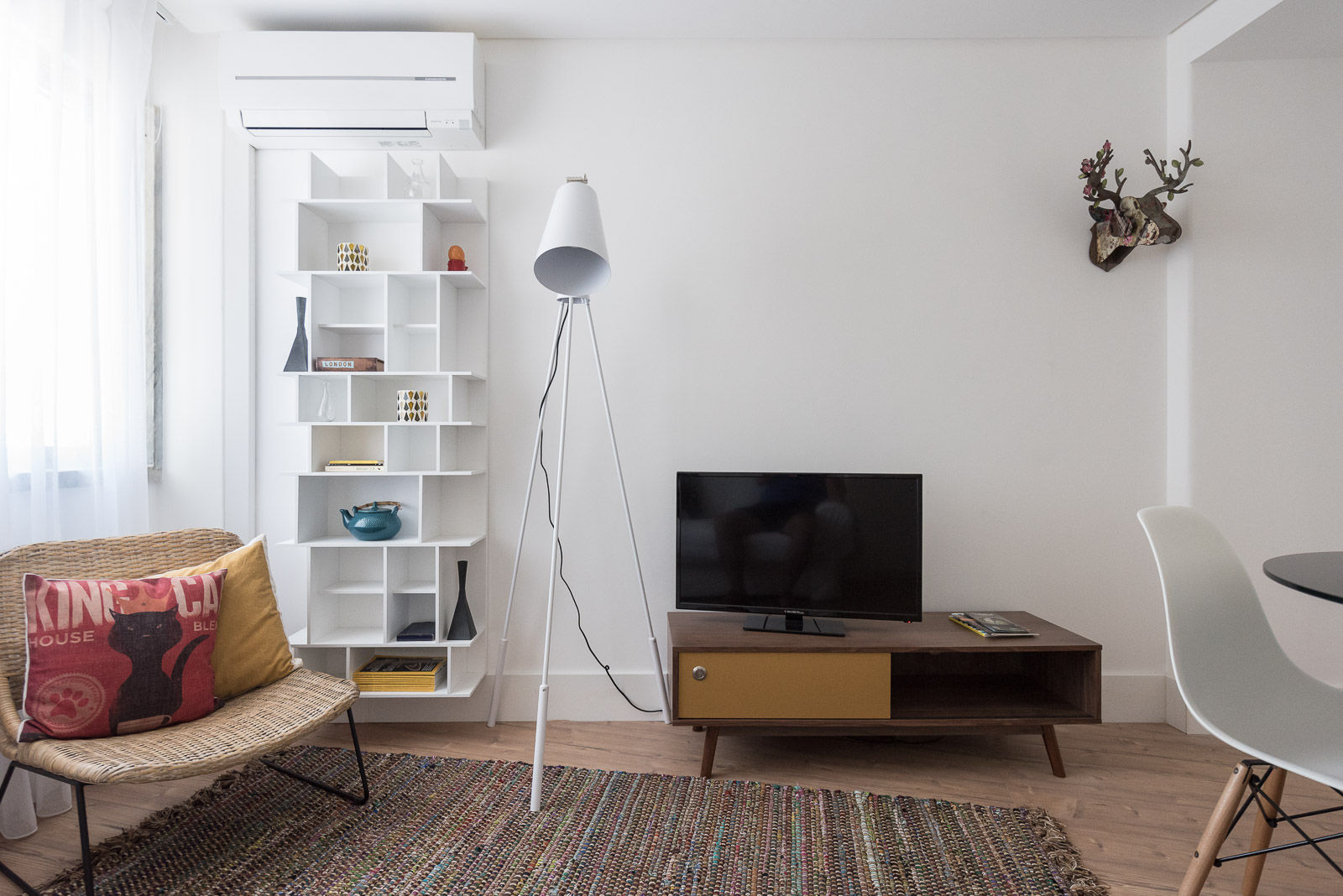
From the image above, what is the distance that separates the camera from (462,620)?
8.25ft

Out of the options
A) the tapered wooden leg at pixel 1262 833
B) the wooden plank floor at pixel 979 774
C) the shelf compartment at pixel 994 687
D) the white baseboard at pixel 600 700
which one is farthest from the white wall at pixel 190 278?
the tapered wooden leg at pixel 1262 833

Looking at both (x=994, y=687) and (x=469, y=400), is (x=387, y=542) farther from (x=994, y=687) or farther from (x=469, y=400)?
(x=994, y=687)

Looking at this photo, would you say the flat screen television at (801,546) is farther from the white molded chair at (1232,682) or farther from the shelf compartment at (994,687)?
the white molded chair at (1232,682)

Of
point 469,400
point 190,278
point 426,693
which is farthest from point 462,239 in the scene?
→ point 426,693

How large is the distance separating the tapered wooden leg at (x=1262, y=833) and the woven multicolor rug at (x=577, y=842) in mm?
318

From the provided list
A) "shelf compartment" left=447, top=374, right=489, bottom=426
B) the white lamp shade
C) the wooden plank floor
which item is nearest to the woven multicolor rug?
the wooden plank floor

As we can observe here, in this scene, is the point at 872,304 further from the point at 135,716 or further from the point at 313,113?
the point at 135,716

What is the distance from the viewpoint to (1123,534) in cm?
269

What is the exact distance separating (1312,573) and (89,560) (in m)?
2.89

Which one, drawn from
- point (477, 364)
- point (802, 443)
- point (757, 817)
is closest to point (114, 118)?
point (477, 364)

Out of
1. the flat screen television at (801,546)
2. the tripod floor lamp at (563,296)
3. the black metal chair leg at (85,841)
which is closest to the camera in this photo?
the black metal chair leg at (85,841)

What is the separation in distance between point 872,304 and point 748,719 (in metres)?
1.59

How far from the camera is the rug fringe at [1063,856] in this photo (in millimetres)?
1649

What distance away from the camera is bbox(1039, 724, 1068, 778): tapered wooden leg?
2.24m
